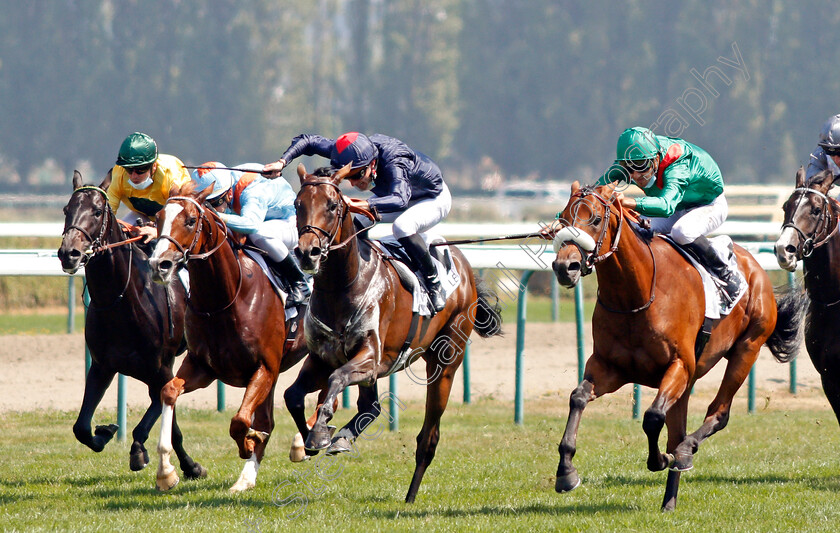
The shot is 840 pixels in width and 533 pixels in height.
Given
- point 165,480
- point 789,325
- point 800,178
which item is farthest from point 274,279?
point 789,325

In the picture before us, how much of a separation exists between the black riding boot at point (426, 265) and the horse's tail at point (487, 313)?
886 millimetres

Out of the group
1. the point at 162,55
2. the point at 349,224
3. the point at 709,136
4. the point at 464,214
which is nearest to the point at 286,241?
the point at 349,224

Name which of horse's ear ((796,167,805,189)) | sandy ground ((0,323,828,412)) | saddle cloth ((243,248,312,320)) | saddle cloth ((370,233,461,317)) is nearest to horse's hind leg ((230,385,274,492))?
saddle cloth ((243,248,312,320))

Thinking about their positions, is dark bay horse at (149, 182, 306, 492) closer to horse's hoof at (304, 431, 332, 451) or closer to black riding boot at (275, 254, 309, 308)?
black riding boot at (275, 254, 309, 308)

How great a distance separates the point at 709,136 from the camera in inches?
1796

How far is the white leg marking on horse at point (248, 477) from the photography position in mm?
6379

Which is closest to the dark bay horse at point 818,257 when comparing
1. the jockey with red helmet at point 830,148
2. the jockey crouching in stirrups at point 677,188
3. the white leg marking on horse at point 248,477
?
the jockey with red helmet at point 830,148

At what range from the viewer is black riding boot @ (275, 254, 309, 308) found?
6.73 meters

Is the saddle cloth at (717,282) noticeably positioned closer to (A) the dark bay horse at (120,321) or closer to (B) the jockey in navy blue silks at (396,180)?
(B) the jockey in navy blue silks at (396,180)

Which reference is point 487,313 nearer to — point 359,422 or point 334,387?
point 359,422

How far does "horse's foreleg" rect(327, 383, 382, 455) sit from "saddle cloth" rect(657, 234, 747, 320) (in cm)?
174

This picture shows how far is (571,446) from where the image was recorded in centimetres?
545

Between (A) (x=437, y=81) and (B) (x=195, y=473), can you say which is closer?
(B) (x=195, y=473)

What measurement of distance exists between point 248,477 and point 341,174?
1824 millimetres
